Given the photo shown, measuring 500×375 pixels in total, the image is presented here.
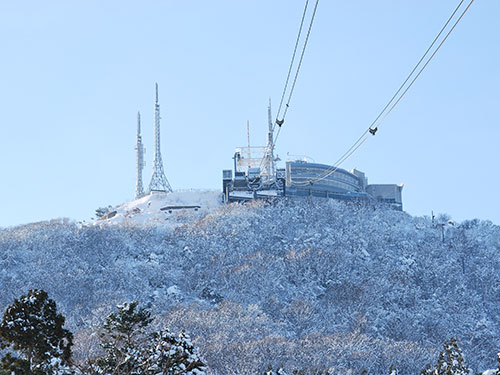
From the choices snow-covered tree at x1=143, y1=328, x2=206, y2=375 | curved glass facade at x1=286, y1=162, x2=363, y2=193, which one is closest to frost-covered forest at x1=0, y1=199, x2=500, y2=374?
curved glass facade at x1=286, y1=162, x2=363, y2=193

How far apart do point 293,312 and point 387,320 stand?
1329 centimetres

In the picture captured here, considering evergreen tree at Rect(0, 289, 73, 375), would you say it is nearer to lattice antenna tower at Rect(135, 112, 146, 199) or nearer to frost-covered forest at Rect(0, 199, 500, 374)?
frost-covered forest at Rect(0, 199, 500, 374)

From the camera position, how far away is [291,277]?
108 m

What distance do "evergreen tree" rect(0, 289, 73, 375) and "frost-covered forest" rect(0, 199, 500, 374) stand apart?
43.4m

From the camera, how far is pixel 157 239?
118 metres

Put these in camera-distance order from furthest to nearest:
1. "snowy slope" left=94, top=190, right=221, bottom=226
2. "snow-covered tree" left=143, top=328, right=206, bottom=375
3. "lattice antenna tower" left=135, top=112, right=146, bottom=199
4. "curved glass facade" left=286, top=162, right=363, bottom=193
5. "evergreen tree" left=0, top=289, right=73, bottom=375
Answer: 1. "lattice antenna tower" left=135, top=112, right=146, bottom=199
2. "curved glass facade" left=286, top=162, right=363, bottom=193
3. "snowy slope" left=94, top=190, right=221, bottom=226
4. "evergreen tree" left=0, top=289, right=73, bottom=375
5. "snow-covered tree" left=143, top=328, right=206, bottom=375

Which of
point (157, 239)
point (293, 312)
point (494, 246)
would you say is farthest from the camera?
point (494, 246)

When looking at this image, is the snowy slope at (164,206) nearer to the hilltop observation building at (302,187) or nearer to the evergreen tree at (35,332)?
the hilltop observation building at (302,187)

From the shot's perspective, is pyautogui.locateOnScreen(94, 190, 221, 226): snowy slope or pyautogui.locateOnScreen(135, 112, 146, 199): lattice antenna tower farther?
pyautogui.locateOnScreen(135, 112, 146, 199): lattice antenna tower

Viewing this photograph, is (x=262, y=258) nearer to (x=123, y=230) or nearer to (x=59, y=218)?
(x=123, y=230)

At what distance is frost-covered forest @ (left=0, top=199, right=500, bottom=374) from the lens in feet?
258

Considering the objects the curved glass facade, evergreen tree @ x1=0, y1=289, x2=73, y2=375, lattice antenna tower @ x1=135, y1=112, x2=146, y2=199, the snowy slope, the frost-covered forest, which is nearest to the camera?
evergreen tree @ x1=0, y1=289, x2=73, y2=375

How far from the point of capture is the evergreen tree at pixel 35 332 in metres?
22.6

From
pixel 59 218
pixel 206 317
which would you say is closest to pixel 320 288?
pixel 206 317
